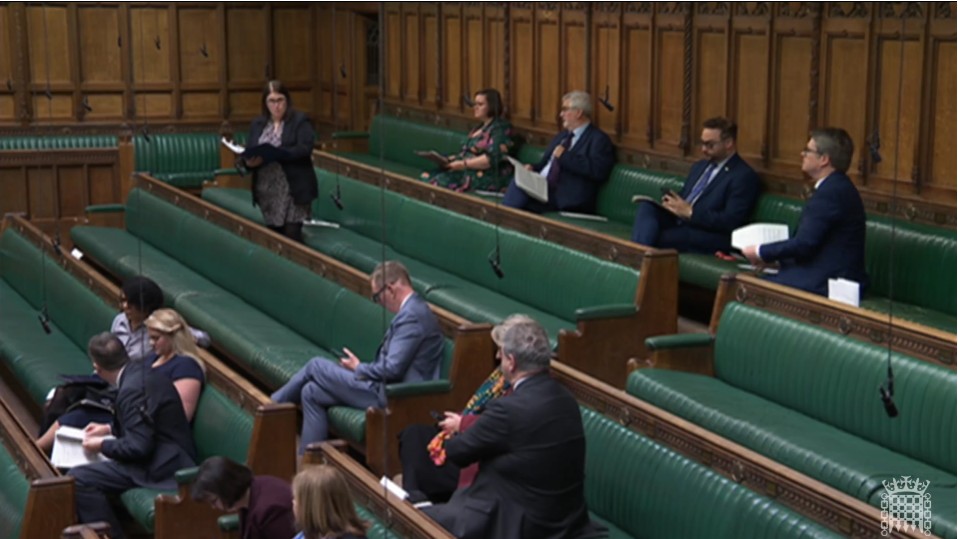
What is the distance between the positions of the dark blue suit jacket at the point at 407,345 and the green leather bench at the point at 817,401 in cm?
81

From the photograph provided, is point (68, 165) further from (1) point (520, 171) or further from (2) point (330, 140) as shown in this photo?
(1) point (520, 171)

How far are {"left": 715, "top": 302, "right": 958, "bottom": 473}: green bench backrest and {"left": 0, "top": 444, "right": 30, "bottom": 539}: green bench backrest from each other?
2675 mm

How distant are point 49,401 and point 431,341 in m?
1.59

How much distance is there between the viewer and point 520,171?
8.41m

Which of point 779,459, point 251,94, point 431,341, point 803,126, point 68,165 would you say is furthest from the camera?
point 251,94

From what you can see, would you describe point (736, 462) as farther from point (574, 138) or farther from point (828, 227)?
point (574, 138)

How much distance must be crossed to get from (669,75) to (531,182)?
1.19 metres

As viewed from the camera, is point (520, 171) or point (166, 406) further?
point (520, 171)

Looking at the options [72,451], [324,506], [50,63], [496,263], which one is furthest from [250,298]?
[50,63]

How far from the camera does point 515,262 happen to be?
7395mm

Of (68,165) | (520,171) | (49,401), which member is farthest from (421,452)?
(68,165)

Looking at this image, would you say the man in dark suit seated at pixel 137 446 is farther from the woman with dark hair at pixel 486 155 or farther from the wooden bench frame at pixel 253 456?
the woman with dark hair at pixel 486 155

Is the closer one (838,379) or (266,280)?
(838,379)

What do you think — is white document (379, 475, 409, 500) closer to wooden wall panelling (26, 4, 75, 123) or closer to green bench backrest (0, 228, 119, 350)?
green bench backrest (0, 228, 119, 350)
